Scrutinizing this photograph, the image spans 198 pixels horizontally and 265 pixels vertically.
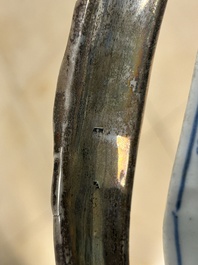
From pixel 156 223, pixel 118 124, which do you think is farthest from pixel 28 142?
pixel 118 124

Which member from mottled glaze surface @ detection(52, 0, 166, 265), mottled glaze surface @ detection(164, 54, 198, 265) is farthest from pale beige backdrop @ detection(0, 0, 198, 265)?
mottled glaze surface @ detection(52, 0, 166, 265)

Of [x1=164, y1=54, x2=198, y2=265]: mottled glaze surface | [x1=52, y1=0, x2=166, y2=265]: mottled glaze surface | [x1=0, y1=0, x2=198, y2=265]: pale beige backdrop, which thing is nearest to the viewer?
[x1=52, y1=0, x2=166, y2=265]: mottled glaze surface

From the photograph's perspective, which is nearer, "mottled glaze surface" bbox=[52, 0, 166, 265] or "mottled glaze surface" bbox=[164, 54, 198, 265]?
"mottled glaze surface" bbox=[52, 0, 166, 265]

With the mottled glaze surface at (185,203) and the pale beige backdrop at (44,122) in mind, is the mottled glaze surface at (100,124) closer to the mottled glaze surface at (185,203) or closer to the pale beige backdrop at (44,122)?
the mottled glaze surface at (185,203)

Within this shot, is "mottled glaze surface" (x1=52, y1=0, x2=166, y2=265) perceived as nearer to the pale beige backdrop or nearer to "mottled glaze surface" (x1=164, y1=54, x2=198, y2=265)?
"mottled glaze surface" (x1=164, y1=54, x2=198, y2=265)

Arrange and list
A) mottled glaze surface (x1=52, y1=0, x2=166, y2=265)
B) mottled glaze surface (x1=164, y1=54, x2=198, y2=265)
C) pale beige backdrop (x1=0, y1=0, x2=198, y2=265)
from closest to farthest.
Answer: mottled glaze surface (x1=52, y1=0, x2=166, y2=265), mottled glaze surface (x1=164, y1=54, x2=198, y2=265), pale beige backdrop (x1=0, y1=0, x2=198, y2=265)

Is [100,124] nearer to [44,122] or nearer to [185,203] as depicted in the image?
[185,203]

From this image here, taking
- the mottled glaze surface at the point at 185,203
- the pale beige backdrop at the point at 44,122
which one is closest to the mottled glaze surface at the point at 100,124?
the mottled glaze surface at the point at 185,203
